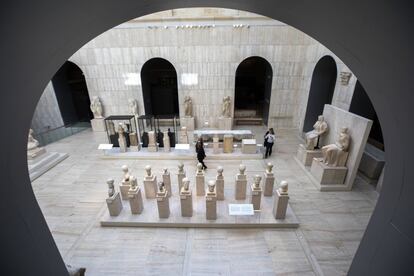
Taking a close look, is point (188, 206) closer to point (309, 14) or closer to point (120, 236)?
point (120, 236)

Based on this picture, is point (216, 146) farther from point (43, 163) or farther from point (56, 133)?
point (56, 133)

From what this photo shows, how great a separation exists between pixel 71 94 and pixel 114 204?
1321 cm

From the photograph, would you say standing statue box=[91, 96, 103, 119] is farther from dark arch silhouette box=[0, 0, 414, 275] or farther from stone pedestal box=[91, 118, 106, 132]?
dark arch silhouette box=[0, 0, 414, 275]

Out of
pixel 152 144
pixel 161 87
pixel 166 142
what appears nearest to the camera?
pixel 166 142

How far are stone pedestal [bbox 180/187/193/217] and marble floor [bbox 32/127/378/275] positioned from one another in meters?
0.45

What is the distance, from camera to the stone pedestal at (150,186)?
5895mm

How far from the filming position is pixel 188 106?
12.1 m

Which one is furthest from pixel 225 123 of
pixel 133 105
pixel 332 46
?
pixel 332 46

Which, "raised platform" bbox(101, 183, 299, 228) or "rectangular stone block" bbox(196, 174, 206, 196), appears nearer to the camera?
"raised platform" bbox(101, 183, 299, 228)

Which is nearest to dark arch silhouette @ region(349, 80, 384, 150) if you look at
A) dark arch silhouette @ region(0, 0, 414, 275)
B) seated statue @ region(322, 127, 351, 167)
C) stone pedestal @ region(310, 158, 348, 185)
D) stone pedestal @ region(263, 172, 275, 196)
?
seated statue @ region(322, 127, 351, 167)

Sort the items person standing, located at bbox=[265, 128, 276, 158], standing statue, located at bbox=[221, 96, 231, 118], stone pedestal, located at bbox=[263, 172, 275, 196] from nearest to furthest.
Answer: stone pedestal, located at bbox=[263, 172, 275, 196] < person standing, located at bbox=[265, 128, 276, 158] < standing statue, located at bbox=[221, 96, 231, 118]

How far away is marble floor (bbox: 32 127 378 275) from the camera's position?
14.0 feet

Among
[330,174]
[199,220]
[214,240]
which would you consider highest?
[330,174]
